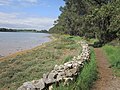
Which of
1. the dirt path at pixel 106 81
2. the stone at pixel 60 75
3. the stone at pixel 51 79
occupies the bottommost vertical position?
the dirt path at pixel 106 81

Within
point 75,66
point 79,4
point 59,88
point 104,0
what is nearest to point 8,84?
point 75,66

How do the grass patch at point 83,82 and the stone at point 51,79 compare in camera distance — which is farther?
the stone at point 51,79

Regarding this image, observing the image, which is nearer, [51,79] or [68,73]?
[51,79]

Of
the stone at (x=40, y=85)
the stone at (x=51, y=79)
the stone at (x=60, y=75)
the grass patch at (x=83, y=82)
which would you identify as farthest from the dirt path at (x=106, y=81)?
the stone at (x=40, y=85)

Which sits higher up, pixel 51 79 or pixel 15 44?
pixel 51 79

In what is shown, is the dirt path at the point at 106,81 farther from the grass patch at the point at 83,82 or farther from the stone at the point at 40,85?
the stone at the point at 40,85

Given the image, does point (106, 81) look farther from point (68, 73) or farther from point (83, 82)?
point (68, 73)

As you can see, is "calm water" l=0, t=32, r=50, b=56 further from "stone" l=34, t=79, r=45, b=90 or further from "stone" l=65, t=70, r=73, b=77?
"stone" l=34, t=79, r=45, b=90

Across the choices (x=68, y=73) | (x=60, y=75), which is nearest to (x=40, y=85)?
(x=60, y=75)

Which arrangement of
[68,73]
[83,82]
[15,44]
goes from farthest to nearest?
[15,44], [68,73], [83,82]

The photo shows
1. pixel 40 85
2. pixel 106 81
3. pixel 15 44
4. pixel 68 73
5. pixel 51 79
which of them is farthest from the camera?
pixel 15 44

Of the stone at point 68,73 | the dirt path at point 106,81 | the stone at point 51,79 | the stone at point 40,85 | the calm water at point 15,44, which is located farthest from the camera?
the calm water at point 15,44

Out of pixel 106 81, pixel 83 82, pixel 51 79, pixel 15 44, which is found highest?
pixel 51 79

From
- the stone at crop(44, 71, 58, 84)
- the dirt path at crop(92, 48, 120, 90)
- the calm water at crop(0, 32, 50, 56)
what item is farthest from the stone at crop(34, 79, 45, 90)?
→ the calm water at crop(0, 32, 50, 56)
